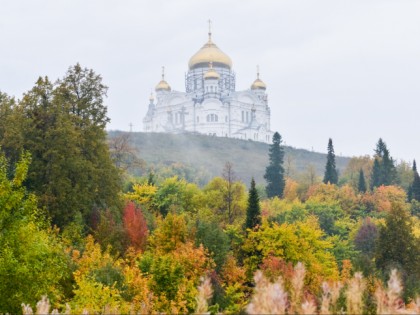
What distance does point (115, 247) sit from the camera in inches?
1469

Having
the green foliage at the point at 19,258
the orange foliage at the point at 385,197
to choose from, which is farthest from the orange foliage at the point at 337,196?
the green foliage at the point at 19,258

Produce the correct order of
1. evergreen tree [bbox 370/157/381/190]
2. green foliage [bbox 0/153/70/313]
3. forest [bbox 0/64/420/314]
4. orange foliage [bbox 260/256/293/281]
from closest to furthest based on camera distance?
green foliage [bbox 0/153/70/313] → forest [bbox 0/64/420/314] → orange foliage [bbox 260/256/293/281] → evergreen tree [bbox 370/157/381/190]

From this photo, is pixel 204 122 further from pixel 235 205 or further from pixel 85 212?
pixel 85 212

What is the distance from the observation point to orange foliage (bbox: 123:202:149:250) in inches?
1538

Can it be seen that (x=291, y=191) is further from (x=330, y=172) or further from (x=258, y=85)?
(x=258, y=85)

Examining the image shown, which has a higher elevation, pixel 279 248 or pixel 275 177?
pixel 275 177

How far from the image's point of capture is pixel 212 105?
493 ft

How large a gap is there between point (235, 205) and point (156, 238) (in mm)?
18692

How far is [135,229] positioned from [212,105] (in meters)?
112

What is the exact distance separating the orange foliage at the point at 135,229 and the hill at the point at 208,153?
8521 centimetres

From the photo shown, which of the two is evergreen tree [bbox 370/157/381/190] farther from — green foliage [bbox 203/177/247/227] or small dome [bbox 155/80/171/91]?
small dome [bbox 155/80/171/91]

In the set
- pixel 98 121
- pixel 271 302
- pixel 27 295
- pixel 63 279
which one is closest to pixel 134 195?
pixel 98 121

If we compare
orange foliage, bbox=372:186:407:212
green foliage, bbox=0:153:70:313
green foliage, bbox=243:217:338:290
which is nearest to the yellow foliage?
green foliage, bbox=243:217:338:290

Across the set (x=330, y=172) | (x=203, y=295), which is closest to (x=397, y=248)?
(x=203, y=295)
